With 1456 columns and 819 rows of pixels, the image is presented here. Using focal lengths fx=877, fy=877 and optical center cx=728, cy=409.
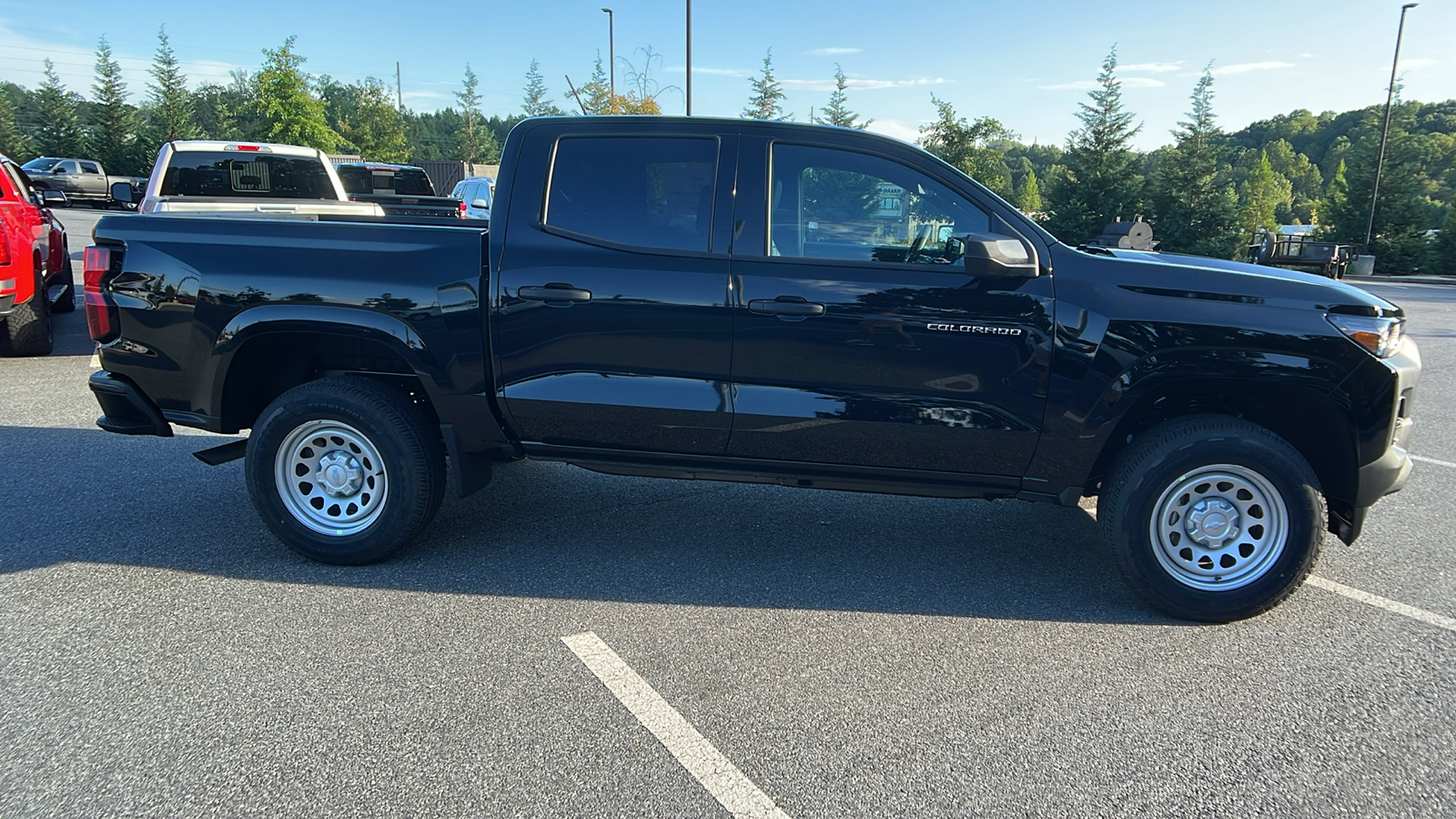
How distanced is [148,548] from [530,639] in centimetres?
217

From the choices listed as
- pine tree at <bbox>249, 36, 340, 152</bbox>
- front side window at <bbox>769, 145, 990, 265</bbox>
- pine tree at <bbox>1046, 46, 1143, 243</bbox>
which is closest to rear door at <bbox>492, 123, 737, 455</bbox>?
front side window at <bbox>769, 145, 990, 265</bbox>

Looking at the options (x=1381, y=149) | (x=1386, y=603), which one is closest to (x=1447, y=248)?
(x=1381, y=149)

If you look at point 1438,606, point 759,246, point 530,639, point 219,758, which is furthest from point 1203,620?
point 219,758

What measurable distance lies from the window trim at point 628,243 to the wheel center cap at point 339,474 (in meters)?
1.46

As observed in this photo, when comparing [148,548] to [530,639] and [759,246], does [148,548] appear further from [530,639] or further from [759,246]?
[759,246]

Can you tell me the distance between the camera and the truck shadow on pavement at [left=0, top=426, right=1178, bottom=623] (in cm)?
396

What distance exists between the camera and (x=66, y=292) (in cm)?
1082

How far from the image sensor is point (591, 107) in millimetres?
28312

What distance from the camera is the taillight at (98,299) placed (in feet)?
13.2

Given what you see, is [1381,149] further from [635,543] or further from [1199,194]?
[635,543]

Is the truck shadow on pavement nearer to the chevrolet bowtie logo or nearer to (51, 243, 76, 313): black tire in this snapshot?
the chevrolet bowtie logo

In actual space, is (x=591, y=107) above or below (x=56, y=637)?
above

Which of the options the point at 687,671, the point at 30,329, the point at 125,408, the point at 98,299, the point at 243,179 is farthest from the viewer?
the point at 243,179

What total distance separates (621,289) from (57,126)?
59.4 meters
